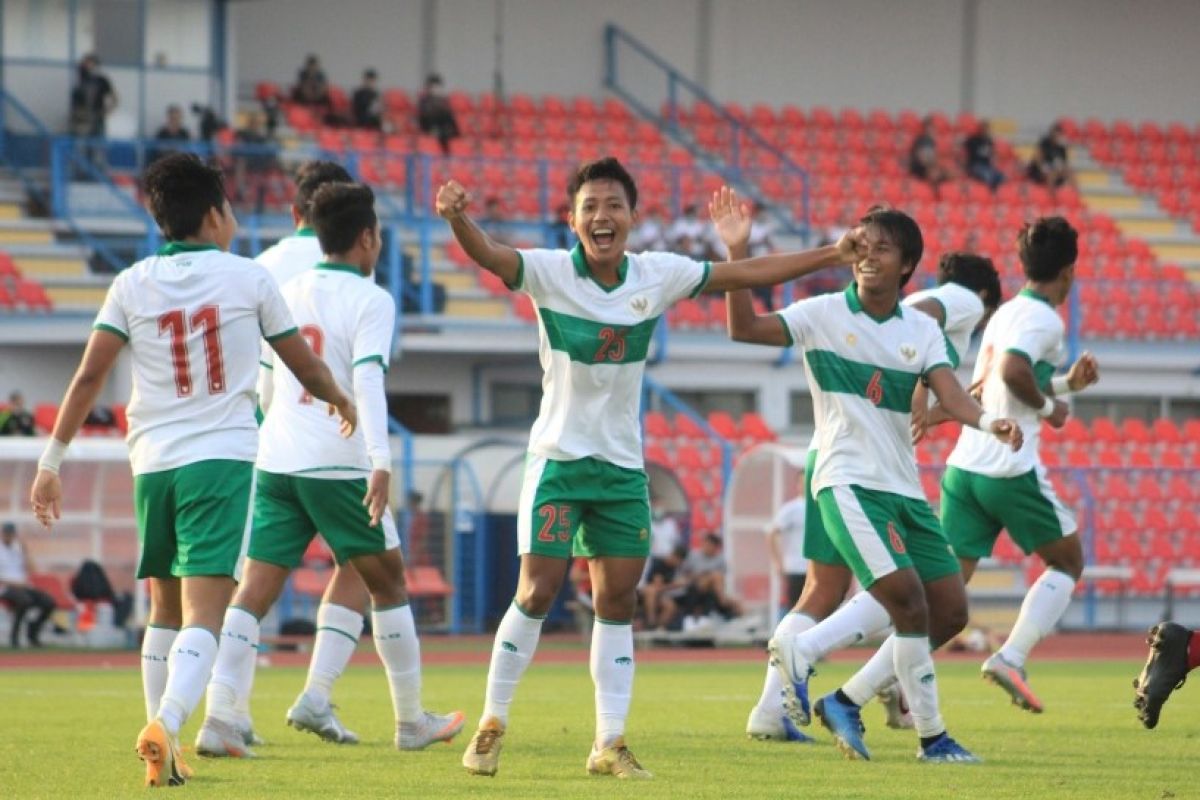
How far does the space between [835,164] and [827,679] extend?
18882 mm

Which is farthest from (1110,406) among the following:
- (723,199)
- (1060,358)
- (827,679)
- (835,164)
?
(723,199)

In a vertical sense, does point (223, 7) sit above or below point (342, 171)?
above

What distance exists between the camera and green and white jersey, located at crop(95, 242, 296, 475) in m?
7.78

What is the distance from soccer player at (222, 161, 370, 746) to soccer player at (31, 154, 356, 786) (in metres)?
1.50

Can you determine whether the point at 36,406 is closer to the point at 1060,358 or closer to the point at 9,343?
the point at 9,343

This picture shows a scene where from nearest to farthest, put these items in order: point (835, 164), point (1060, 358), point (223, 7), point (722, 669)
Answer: point (1060, 358) < point (722, 669) < point (223, 7) < point (835, 164)

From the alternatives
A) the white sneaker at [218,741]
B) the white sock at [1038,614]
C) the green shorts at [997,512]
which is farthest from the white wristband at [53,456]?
the white sock at [1038,614]

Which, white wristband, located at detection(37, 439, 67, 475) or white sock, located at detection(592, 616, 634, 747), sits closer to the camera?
white wristband, located at detection(37, 439, 67, 475)

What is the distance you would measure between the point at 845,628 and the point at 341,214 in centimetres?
274

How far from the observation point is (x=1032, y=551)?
11.2m

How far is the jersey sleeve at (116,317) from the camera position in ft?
25.5

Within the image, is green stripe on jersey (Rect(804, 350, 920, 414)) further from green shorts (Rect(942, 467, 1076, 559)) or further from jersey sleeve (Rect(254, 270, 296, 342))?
jersey sleeve (Rect(254, 270, 296, 342))

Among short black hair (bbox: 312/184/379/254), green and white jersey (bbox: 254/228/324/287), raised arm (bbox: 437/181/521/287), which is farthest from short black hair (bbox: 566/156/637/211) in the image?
green and white jersey (bbox: 254/228/324/287)

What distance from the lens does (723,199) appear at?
8.37m
